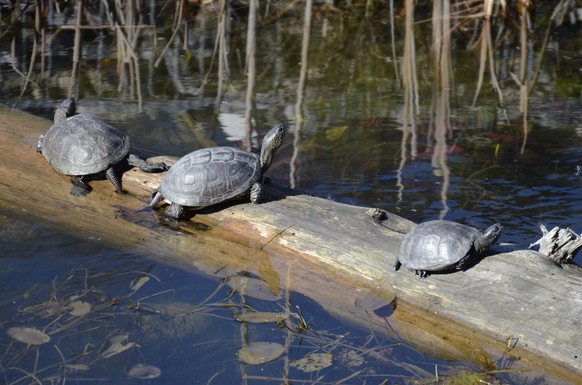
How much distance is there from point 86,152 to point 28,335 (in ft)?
4.87

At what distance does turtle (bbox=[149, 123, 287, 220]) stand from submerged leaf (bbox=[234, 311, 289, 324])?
0.80 m

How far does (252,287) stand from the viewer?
429 centimetres

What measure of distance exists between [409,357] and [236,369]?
32.4 inches

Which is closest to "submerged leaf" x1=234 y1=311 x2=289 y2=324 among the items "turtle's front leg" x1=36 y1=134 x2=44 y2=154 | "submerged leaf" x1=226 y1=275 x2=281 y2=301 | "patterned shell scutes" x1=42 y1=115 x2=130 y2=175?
"submerged leaf" x1=226 y1=275 x2=281 y2=301

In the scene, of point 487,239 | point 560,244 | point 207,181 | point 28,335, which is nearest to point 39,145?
point 207,181

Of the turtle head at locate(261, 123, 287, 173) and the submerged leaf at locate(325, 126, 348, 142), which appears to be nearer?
the turtle head at locate(261, 123, 287, 173)

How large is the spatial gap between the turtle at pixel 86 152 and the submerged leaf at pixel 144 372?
1590mm

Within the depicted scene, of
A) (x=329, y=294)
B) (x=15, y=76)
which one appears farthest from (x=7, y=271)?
(x=15, y=76)

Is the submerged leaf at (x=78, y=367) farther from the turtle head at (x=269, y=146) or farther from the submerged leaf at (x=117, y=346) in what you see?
the turtle head at (x=269, y=146)

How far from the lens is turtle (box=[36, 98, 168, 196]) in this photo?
4984 mm

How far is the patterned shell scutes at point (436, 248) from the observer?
12.5ft

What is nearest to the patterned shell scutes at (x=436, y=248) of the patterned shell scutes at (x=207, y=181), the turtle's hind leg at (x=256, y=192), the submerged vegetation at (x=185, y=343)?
the submerged vegetation at (x=185, y=343)

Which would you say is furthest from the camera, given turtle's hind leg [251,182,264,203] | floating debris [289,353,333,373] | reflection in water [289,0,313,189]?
reflection in water [289,0,313,189]

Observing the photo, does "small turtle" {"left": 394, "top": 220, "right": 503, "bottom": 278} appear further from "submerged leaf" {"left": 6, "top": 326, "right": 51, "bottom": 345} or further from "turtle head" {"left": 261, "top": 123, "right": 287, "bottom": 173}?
"submerged leaf" {"left": 6, "top": 326, "right": 51, "bottom": 345}
